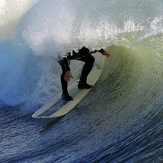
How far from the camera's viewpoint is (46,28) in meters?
7.08

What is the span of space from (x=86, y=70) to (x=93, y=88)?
2.35ft

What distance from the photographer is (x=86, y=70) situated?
6.47 meters

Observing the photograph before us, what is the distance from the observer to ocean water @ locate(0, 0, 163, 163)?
15.6ft

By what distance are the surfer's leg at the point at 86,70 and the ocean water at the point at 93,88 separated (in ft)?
0.78

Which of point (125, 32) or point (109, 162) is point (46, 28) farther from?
point (109, 162)

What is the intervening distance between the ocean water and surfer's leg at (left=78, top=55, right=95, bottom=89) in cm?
24

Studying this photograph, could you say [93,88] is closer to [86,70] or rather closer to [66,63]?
[86,70]

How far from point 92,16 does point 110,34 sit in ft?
1.73

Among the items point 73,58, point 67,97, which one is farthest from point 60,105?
point 73,58

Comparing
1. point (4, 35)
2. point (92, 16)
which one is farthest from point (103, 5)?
point (4, 35)

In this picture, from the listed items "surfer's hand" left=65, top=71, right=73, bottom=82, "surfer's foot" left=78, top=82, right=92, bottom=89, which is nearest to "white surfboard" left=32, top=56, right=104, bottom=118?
"surfer's foot" left=78, top=82, right=92, bottom=89

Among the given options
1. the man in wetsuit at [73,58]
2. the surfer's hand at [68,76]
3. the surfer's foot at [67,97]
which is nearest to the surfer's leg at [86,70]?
the man in wetsuit at [73,58]

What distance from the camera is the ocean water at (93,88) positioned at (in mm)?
4750

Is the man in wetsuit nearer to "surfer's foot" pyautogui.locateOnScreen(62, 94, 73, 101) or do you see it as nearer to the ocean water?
"surfer's foot" pyautogui.locateOnScreen(62, 94, 73, 101)
